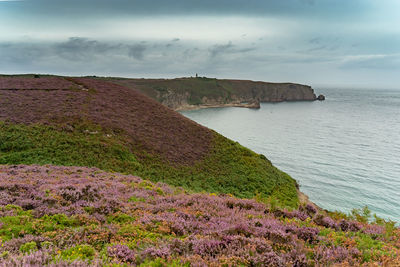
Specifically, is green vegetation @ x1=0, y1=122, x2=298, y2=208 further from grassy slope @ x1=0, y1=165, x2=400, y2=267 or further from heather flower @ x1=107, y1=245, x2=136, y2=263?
heather flower @ x1=107, y1=245, x2=136, y2=263

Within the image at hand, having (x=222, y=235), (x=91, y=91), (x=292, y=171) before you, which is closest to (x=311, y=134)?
(x=292, y=171)

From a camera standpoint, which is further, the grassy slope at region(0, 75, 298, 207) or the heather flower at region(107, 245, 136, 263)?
the grassy slope at region(0, 75, 298, 207)

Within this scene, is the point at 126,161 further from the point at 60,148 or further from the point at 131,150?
the point at 60,148

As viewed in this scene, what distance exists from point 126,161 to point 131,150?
309cm

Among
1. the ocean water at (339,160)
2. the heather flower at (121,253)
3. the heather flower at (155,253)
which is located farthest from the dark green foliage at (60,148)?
the ocean water at (339,160)

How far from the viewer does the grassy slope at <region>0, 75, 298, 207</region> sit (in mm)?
24517

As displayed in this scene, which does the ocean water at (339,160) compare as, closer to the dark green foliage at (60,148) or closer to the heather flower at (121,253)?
the dark green foliage at (60,148)

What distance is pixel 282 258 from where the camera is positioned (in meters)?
6.92

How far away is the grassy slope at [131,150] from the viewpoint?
80.4 ft

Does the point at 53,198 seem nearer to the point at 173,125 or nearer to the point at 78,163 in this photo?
the point at 78,163

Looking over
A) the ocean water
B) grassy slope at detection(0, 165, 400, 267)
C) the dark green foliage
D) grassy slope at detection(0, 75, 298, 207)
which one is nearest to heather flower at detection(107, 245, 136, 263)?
grassy slope at detection(0, 165, 400, 267)

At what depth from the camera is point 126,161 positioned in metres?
26.2

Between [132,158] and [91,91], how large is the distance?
971 inches

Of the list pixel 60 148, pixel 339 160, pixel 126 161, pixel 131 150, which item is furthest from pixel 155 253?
pixel 339 160
